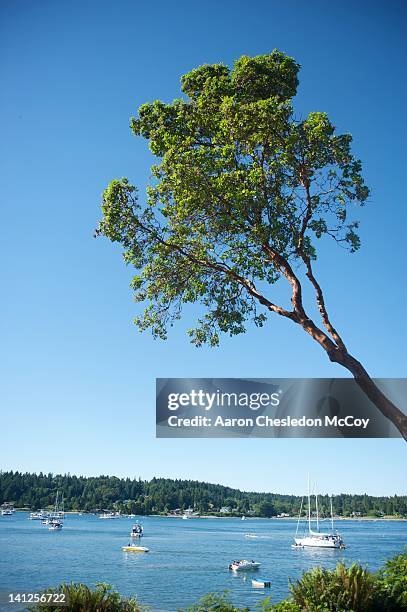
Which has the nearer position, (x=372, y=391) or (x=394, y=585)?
(x=394, y=585)

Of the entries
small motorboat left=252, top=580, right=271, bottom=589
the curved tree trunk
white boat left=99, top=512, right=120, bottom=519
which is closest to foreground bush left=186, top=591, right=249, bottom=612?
the curved tree trunk

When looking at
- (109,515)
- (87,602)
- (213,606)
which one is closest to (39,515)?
(109,515)

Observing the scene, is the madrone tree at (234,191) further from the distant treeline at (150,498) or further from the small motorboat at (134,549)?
the distant treeline at (150,498)

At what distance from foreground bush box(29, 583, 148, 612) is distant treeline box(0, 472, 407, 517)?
6361 cm

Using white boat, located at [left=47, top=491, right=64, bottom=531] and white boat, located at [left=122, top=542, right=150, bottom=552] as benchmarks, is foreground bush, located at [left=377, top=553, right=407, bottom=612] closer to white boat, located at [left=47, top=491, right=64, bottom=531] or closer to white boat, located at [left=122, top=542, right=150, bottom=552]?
white boat, located at [left=122, top=542, right=150, bottom=552]

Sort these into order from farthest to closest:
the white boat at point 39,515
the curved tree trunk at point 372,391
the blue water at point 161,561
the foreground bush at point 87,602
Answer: the white boat at point 39,515
the blue water at point 161,561
the curved tree trunk at point 372,391
the foreground bush at point 87,602

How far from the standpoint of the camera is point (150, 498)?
3051 inches

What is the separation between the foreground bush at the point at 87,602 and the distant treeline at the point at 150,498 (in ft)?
209

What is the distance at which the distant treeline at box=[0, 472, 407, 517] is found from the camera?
7294 centimetres

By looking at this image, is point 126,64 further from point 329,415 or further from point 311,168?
point 329,415

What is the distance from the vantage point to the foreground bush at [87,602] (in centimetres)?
549

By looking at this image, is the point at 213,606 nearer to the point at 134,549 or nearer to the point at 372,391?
the point at 372,391

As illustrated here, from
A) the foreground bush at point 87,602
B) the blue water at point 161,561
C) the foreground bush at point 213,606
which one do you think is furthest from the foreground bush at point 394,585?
the blue water at point 161,561

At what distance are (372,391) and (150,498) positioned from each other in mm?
74590
